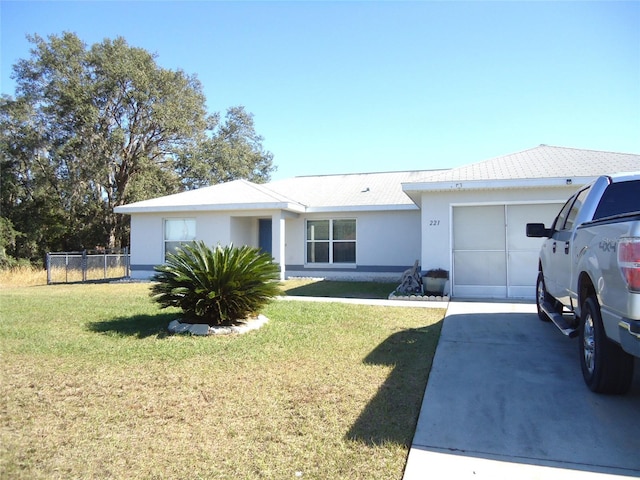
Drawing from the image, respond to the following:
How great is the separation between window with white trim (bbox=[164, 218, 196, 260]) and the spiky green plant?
935 cm

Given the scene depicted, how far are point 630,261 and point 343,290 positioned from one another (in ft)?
33.7

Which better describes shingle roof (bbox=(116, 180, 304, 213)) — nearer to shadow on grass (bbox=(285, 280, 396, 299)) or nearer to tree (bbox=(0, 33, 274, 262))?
shadow on grass (bbox=(285, 280, 396, 299))

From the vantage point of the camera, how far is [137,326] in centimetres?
792

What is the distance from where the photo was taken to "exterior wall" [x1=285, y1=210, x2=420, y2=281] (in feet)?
54.4

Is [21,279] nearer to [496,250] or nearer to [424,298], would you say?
[424,298]

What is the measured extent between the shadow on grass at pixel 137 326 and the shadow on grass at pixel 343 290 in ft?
14.8

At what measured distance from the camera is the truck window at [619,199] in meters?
5.07

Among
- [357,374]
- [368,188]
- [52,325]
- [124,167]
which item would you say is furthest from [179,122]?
[357,374]

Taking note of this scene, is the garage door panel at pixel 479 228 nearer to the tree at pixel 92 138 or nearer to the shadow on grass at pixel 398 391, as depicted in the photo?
the shadow on grass at pixel 398 391

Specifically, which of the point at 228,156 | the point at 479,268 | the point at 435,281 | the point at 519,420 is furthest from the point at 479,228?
the point at 228,156

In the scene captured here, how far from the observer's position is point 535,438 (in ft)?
12.0

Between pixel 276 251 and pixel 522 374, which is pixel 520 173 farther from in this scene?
pixel 276 251

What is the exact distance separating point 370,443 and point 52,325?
22.7ft

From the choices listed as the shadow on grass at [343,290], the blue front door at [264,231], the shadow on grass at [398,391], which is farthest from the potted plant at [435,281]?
the blue front door at [264,231]
